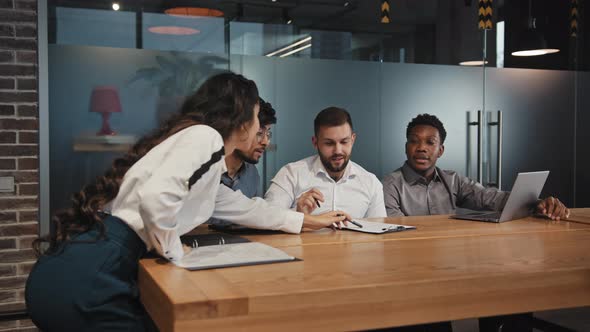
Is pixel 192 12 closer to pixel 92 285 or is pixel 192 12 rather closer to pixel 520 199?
pixel 520 199

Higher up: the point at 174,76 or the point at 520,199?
the point at 174,76

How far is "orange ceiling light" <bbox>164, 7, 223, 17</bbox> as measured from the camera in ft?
12.8

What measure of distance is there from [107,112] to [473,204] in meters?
2.20

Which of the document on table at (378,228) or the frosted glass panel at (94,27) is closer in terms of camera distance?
the document on table at (378,228)

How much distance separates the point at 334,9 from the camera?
429 centimetres

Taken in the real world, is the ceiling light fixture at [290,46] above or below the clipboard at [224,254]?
above

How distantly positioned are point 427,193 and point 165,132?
1.95m

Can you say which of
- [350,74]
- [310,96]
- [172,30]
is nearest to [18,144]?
[172,30]

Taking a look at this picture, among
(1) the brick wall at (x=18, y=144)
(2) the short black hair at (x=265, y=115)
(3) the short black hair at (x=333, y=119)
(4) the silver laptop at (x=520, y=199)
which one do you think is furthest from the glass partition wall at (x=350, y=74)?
(4) the silver laptop at (x=520, y=199)

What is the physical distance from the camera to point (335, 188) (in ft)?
11.0

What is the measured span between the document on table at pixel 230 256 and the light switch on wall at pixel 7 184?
204 cm

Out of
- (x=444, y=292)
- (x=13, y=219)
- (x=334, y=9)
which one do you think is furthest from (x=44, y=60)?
(x=444, y=292)

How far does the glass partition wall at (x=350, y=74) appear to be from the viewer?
12.3 feet

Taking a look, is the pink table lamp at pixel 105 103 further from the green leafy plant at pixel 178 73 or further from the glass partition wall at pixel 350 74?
the green leafy plant at pixel 178 73
